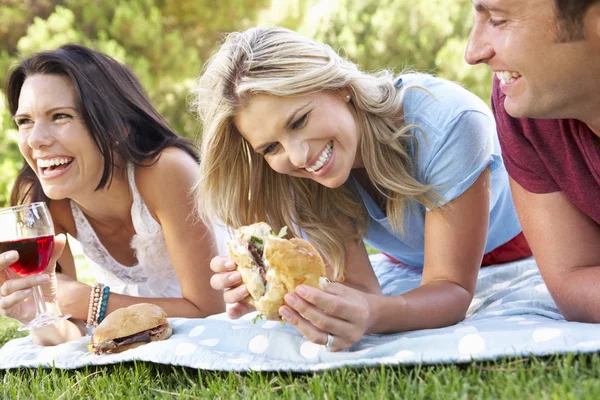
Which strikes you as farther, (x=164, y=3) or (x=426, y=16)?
(x=164, y=3)

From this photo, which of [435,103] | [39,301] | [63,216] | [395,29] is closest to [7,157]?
[395,29]

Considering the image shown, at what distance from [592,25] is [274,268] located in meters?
1.47

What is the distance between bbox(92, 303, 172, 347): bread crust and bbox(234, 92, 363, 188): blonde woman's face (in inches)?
35.6

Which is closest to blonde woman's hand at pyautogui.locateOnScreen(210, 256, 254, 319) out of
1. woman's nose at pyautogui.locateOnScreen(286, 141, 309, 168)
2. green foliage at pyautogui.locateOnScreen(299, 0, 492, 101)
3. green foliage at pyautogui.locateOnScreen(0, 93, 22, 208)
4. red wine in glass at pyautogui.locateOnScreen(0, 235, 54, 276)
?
woman's nose at pyautogui.locateOnScreen(286, 141, 309, 168)

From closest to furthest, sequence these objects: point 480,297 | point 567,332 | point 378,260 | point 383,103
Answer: point 567,332
point 383,103
point 480,297
point 378,260

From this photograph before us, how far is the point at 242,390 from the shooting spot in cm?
280

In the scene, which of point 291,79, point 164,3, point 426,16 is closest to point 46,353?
point 291,79

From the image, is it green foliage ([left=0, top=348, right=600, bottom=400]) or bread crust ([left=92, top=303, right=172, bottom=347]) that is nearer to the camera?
green foliage ([left=0, top=348, right=600, bottom=400])

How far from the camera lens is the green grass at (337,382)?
2.34m

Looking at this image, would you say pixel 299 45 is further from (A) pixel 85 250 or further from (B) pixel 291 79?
(A) pixel 85 250

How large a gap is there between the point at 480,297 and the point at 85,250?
240cm

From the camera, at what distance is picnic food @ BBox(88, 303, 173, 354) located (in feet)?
11.0

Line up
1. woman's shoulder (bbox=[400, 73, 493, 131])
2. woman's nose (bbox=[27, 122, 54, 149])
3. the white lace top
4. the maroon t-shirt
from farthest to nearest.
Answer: the white lace top → woman's nose (bbox=[27, 122, 54, 149]) → woman's shoulder (bbox=[400, 73, 493, 131]) → the maroon t-shirt

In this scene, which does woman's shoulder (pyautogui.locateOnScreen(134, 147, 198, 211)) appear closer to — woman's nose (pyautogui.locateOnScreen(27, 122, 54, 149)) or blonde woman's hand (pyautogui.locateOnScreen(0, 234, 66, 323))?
woman's nose (pyautogui.locateOnScreen(27, 122, 54, 149))
